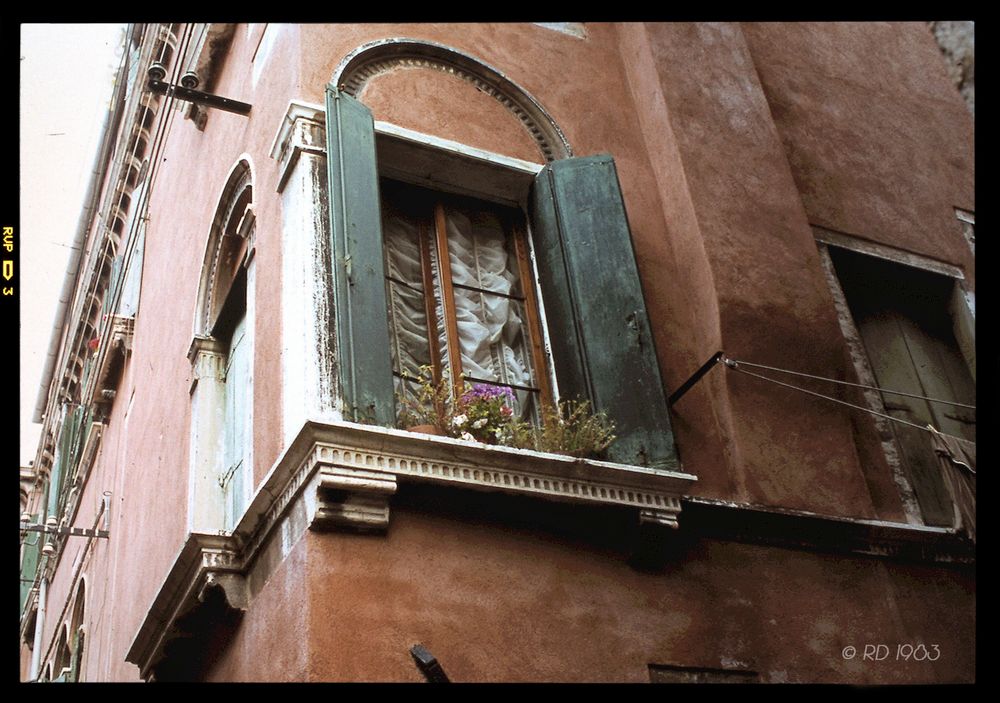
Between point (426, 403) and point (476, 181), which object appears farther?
point (476, 181)

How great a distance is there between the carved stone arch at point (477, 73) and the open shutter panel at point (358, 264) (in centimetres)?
83

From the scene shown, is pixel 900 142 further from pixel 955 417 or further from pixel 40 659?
pixel 40 659

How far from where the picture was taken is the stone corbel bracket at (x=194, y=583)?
5.74m

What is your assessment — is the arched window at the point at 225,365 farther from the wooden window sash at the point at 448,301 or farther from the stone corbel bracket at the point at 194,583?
the wooden window sash at the point at 448,301

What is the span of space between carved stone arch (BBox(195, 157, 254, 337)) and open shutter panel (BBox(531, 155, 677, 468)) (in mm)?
2099

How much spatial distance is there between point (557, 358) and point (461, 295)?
0.68m

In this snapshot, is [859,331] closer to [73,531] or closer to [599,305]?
[599,305]

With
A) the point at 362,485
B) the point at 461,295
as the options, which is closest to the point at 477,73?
the point at 461,295

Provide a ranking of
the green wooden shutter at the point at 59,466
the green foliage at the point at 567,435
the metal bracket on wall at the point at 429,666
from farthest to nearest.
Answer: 1. the green wooden shutter at the point at 59,466
2. the green foliage at the point at 567,435
3. the metal bracket on wall at the point at 429,666

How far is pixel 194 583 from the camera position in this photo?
5.88m

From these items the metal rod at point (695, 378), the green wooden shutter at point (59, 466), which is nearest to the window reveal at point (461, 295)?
the metal rod at point (695, 378)

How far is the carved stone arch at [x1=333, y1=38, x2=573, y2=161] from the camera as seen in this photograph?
23.4 ft

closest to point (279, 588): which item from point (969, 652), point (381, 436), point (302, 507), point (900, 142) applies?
point (302, 507)
